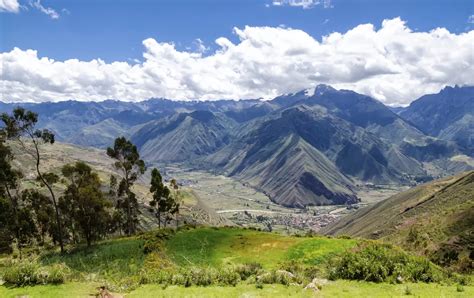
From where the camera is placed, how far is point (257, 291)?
28.5m

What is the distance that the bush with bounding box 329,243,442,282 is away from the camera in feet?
103

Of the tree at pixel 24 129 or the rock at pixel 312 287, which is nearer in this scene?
the rock at pixel 312 287

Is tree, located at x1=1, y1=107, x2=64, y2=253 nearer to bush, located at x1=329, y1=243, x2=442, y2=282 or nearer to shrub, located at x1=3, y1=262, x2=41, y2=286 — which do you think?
shrub, located at x1=3, y1=262, x2=41, y2=286

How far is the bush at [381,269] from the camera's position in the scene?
1231 inches

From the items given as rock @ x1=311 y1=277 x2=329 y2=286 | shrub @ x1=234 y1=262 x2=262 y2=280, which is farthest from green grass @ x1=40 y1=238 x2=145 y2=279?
rock @ x1=311 y1=277 x2=329 y2=286

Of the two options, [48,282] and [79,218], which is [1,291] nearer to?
[48,282]

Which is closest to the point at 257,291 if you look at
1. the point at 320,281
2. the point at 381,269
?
the point at 320,281

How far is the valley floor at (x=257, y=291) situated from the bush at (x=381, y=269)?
1.27 metres

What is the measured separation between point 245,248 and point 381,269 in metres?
34.5

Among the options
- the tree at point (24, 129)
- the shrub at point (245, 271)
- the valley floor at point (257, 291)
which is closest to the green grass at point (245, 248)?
the shrub at point (245, 271)

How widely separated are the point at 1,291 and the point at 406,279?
1120 inches

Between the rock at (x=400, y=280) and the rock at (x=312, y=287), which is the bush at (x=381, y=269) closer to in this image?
the rock at (x=400, y=280)

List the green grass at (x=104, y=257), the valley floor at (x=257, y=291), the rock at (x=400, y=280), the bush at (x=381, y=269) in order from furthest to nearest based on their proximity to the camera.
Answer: the green grass at (x=104, y=257), the bush at (x=381, y=269), the rock at (x=400, y=280), the valley floor at (x=257, y=291)

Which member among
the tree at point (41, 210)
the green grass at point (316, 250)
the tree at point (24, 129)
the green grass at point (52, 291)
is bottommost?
the tree at point (41, 210)
